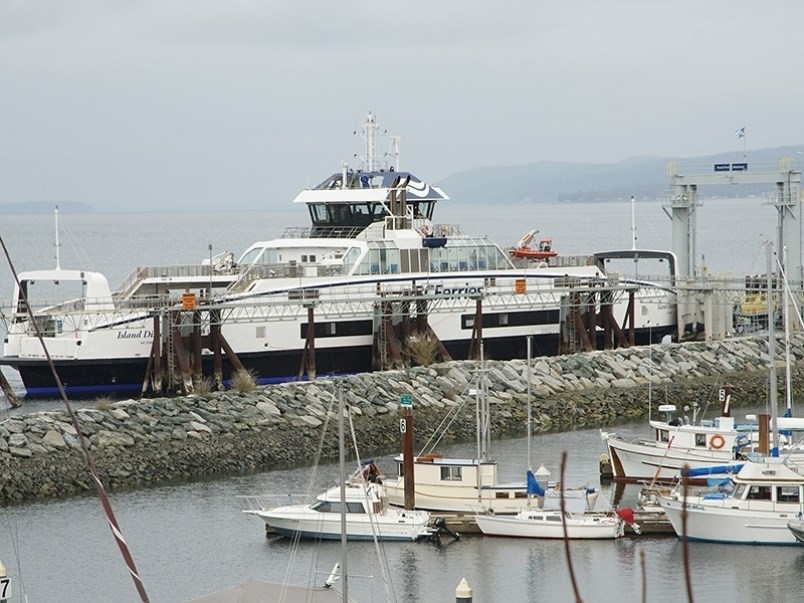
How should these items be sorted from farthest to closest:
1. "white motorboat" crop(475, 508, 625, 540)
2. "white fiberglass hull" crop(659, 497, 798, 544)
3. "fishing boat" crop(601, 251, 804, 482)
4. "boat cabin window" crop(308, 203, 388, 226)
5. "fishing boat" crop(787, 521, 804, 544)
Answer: "boat cabin window" crop(308, 203, 388, 226) < "fishing boat" crop(601, 251, 804, 482) < "white motorboat" crop(475, 508, 625, 540) < "white fiberglass hull" crop(659, 497, 798, 544) < "fishing boat" crop(787, 521, 804, 544)

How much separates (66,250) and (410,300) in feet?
447

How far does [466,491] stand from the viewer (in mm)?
30516

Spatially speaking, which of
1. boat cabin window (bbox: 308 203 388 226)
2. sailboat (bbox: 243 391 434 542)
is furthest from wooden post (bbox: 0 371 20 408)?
sailboat (bbox: 243 391 434 542)

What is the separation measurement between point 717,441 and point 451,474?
20.9ft

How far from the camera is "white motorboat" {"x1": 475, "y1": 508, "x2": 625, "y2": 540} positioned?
2959cm

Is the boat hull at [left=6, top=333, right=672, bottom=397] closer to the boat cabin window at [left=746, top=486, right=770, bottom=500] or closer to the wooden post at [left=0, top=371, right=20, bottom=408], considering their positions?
the wooden post at [left=0, top=371, right=20, bottom=408]

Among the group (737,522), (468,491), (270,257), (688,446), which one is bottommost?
(737,522)

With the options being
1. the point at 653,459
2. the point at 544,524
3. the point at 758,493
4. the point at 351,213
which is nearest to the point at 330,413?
the point at 653,459

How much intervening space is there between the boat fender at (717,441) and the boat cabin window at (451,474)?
6.18 meters

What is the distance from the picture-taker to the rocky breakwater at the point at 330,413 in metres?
34.4

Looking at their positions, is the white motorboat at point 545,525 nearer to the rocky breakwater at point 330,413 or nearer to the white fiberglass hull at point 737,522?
the white fiberglass hull at point 737,522

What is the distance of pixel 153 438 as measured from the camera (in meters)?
36.2

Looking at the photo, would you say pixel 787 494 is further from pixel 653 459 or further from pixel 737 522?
pixel 653 459

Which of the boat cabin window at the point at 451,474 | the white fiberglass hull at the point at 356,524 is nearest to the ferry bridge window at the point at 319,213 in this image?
the boat cabin window at the point at 451,474
